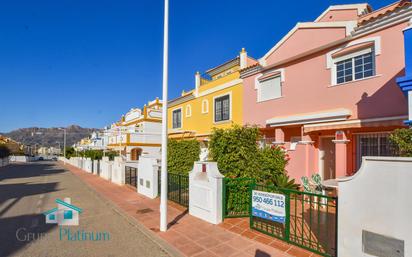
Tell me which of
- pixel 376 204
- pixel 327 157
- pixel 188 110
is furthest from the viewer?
pixel 188 110

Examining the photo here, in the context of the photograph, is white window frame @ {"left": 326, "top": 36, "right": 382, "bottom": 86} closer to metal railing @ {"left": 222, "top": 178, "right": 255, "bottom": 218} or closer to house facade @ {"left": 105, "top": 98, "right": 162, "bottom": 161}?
metal railing @ {"left": 222, "top": 178, "right": 255, "bottom": 218}

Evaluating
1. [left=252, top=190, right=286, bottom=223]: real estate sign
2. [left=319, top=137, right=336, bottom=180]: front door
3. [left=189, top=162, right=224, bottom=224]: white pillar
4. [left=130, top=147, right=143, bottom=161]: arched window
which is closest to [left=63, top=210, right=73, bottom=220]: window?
[left=189, top=162, right=224, bottom=224]: white pillar

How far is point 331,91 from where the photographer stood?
905 cm

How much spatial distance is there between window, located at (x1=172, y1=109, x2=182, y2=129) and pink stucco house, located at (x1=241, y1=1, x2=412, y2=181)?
8.62m

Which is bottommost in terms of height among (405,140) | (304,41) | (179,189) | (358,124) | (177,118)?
(179,189)

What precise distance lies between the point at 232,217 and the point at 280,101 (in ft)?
22.1

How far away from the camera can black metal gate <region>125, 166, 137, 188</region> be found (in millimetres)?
13039

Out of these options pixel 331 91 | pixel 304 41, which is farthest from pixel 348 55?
pixel 304 41

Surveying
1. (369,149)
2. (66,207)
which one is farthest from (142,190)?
(369,149)

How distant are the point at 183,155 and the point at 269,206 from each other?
8.70 metres

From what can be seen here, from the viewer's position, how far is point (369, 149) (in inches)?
326

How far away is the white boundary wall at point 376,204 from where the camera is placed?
10.2ft

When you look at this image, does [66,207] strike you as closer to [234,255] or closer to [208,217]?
[208,217]

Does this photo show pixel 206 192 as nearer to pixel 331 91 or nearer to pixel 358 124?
pixel 358 124
